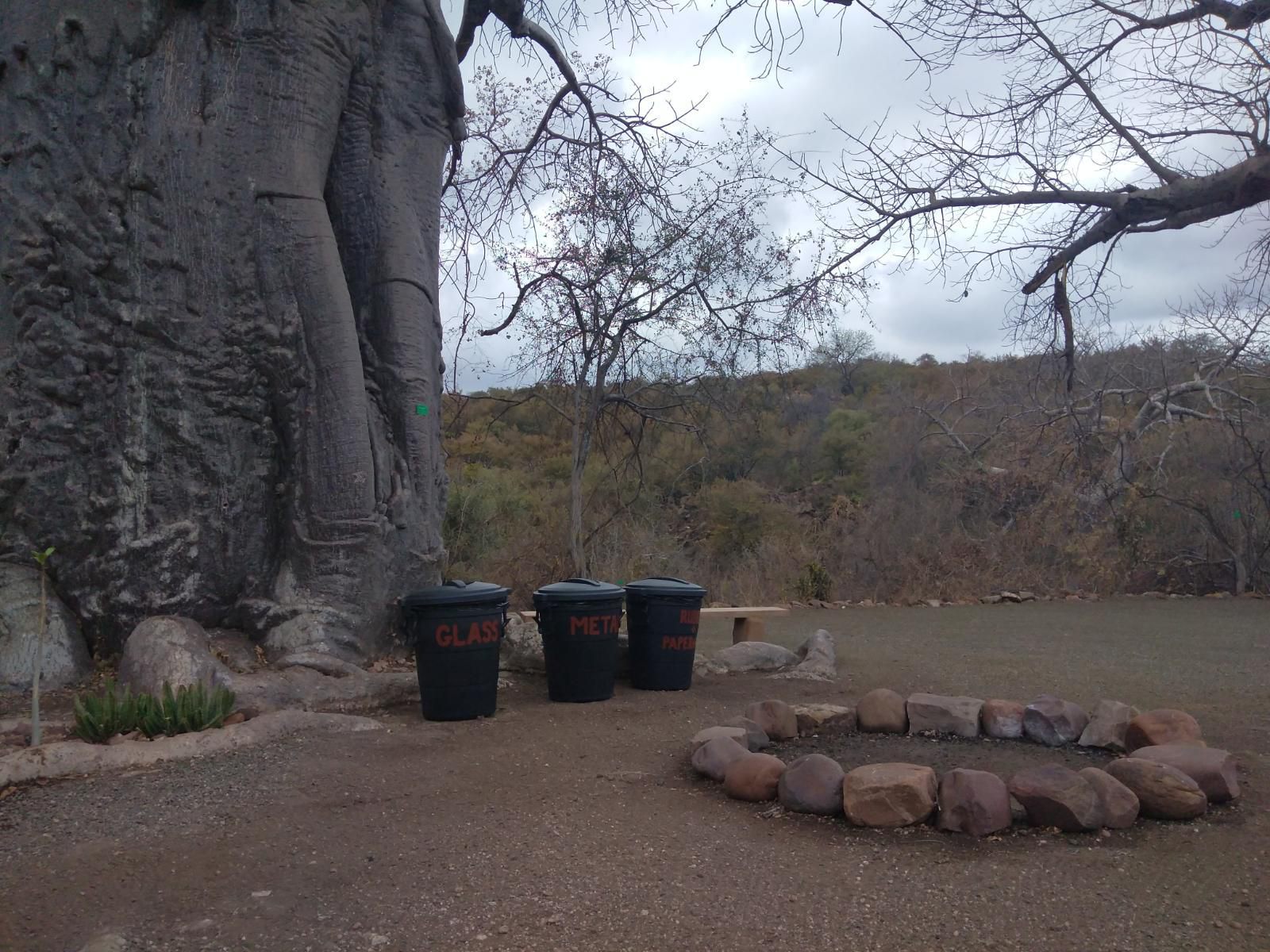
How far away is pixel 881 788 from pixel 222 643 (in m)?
4.38

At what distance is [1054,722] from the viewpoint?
5.42m

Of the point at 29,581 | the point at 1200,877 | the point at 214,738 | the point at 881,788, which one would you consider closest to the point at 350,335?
the point at 29,581

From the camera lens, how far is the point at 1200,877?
3.54 meters

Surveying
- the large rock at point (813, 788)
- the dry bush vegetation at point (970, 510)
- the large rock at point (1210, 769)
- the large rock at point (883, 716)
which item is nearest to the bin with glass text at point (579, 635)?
the large rock at point (883, 716)

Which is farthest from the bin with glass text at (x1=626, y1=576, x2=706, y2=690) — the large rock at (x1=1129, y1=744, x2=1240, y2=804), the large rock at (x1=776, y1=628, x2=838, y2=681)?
the large rock at (x1=1129, y1=744, x2=1240, y2=804)

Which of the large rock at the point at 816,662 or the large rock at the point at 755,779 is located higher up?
Answer: the large rock at the point at 755,779

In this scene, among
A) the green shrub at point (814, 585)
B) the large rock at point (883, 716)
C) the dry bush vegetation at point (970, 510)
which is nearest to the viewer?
the large rock at point (883, 716)

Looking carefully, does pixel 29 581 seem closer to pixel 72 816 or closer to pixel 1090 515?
pixel 72 816

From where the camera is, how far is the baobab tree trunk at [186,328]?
650 centimetres

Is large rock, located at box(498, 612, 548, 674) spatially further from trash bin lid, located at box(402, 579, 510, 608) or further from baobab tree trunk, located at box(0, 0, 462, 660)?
trash bin lid, located at box(402, 579, 510, 608)

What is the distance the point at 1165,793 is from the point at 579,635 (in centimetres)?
357

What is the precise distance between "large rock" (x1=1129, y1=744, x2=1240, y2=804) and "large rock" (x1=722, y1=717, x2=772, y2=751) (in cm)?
177

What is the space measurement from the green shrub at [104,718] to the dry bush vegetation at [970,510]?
9.40 meters

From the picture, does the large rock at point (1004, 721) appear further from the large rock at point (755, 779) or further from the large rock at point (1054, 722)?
the large rock at point (755, 779)
